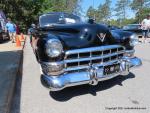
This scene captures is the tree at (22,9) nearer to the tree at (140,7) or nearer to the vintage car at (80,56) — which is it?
the vintage car at (80,56)

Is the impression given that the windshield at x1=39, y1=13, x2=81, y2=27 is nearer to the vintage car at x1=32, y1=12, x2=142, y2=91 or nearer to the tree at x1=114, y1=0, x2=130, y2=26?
the vintage car at x1=32, y1=12, x2=142, y2=91

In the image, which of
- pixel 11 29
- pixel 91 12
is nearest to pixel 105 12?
pixel 91 12

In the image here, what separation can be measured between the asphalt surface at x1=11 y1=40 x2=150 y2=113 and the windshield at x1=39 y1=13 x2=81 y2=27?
161 cm

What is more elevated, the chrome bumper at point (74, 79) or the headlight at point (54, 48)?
the headlight at point (54, 48)

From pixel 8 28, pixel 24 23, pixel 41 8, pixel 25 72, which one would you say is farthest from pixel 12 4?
pixel 25 72

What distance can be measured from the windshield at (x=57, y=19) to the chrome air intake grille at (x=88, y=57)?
216 cm

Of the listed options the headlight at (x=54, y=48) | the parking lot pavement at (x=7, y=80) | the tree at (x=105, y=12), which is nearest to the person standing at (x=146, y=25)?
the parking lot pavement at (x=7, y=80)

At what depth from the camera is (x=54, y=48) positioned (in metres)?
4.97

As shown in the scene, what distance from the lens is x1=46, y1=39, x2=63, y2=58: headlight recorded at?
16.2 feet

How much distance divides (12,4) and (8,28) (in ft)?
58.2

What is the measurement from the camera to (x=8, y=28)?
18.4m

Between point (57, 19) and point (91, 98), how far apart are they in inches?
112

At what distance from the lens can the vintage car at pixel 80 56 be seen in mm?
4945

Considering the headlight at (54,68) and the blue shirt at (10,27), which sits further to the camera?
the blue shirt at (10,27)
